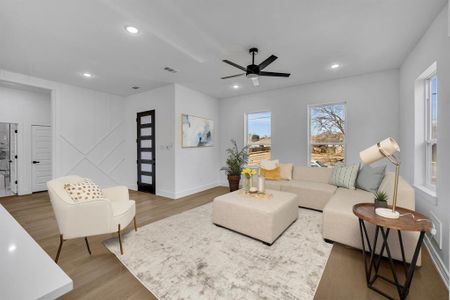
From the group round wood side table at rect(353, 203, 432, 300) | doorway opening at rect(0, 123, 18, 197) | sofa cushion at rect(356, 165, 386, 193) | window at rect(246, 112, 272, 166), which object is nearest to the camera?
round wood side table at rect(353, 203, 432, 300)

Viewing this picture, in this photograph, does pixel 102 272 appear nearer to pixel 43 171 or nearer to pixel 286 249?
pixel 286 249

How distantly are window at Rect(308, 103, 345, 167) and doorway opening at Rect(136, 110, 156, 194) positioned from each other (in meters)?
3.92

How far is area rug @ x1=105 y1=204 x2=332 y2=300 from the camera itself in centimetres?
167

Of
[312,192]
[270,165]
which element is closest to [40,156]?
[270,165]

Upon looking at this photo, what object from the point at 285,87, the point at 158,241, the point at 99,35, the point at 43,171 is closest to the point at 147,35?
the point at 99,35

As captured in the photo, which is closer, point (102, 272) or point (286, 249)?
point (102, 272)

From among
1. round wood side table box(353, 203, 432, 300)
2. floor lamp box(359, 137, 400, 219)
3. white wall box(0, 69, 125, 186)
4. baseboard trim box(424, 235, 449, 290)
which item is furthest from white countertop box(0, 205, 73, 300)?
white wall box(0, 69, 125, 186)

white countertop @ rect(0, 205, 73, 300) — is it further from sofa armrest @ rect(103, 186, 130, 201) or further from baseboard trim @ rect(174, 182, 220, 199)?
baseboard trim @ rect(174, 182, 220, 199)

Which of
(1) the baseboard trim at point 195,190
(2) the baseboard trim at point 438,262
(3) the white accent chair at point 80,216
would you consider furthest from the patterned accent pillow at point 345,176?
(3) the white accent chair at point 80,216

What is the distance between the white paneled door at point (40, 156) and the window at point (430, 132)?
8.02 meters

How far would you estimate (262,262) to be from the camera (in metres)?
2.04

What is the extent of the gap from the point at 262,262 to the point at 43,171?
613cm

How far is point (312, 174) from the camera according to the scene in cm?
418

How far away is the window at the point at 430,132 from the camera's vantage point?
265 cm
